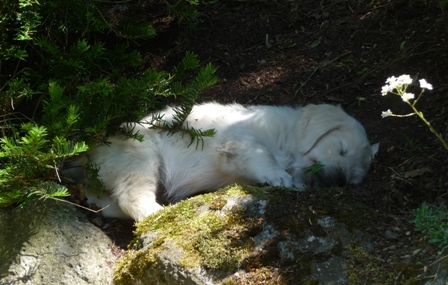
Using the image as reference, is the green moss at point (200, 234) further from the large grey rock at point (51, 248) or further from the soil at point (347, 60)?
the soil at point (347, 60)

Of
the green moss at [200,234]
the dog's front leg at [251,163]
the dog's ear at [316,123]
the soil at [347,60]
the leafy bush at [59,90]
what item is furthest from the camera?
the dog's ear at [316,123]

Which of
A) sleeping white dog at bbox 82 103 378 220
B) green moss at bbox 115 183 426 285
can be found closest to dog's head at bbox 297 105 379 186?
sleeping white dog at bbox 82 103 378 220

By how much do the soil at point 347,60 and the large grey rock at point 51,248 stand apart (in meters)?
0.33

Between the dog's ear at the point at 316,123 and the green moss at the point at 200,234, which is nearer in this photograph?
the green moss at the point at 200,234

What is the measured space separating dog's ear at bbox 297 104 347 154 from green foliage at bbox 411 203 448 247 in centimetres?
198

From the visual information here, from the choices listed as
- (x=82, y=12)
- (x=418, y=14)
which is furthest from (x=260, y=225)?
(x=418, y=14)

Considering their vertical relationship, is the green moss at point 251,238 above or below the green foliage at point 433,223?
below

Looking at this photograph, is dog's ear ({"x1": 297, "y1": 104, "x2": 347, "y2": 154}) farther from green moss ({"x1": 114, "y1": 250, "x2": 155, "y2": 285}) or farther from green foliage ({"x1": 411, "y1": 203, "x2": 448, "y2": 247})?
green moss ({"x1": 114, "y1": 250, "x2": 155, "y2": 285})

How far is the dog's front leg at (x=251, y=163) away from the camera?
5.45 m

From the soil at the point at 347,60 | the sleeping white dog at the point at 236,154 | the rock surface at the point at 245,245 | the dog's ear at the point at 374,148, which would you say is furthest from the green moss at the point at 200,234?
the dog's ear at the point at 374,148

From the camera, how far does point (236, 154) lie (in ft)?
18.4

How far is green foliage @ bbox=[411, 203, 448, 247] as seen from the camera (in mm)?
3579

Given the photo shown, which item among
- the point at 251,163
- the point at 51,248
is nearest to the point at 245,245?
the point at 51,248

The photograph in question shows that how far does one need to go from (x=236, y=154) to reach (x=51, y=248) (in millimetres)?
Result: 1820
